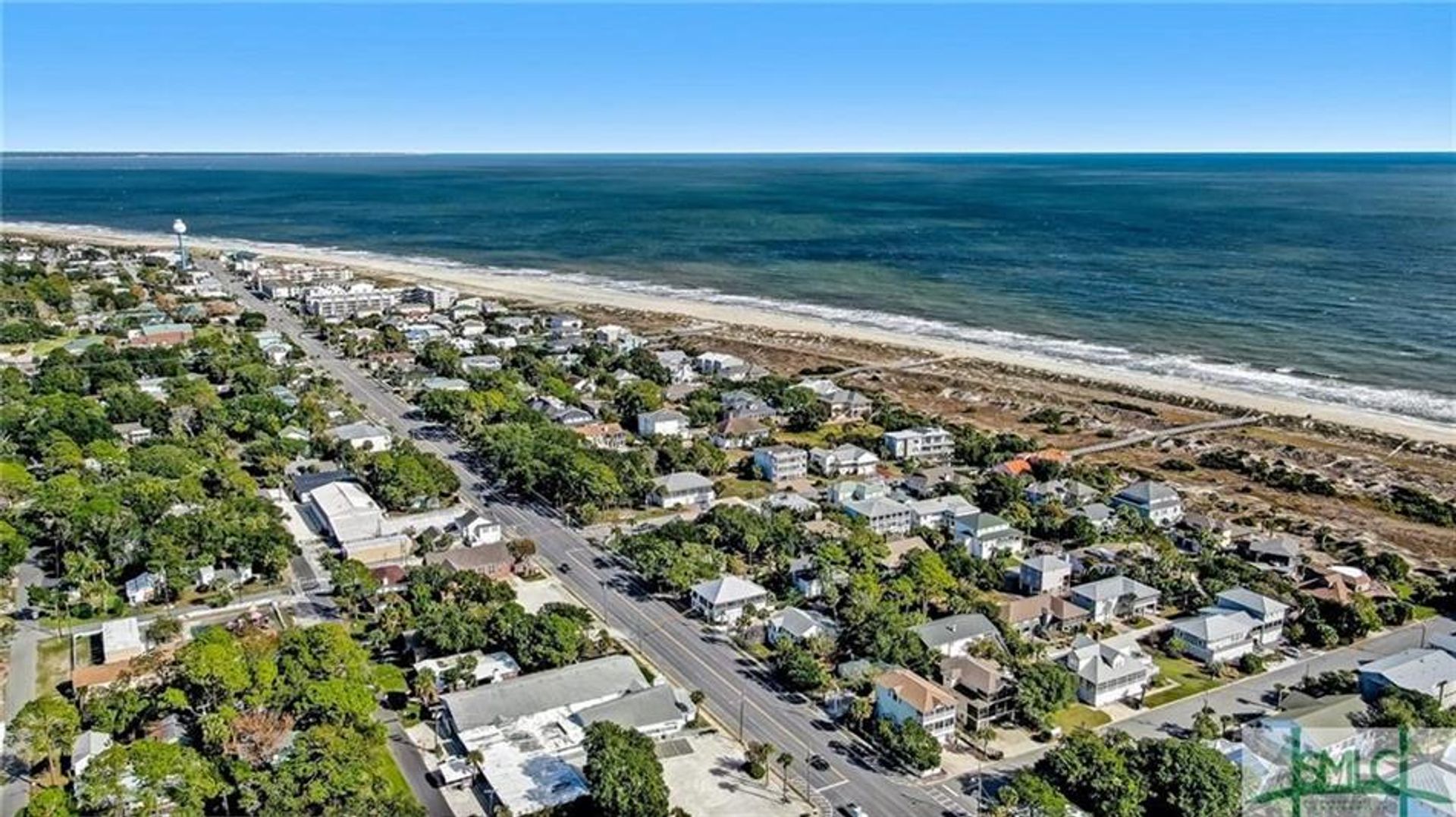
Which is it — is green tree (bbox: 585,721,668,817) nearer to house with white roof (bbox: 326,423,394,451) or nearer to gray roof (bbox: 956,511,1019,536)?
gray roof (bbox: 956,511,1019,536)

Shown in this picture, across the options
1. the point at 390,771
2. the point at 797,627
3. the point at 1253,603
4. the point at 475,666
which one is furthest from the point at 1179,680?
the point at 390,771

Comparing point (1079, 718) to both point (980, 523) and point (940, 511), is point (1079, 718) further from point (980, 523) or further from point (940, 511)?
point (940, 511)

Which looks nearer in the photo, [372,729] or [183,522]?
[372,729]

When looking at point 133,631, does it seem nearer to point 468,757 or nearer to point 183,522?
point 183,522

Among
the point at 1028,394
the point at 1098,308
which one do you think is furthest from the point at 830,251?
the point at 1028,394

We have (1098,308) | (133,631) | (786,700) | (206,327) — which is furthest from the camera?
(1098,308)

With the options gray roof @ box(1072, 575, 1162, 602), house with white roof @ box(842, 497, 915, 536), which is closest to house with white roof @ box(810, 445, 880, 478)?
house with white roof @ box(842, 497, 915, 536)

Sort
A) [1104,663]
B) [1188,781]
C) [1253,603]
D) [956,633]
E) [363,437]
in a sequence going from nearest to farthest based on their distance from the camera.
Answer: [1188,781] → [1104,663] → [956,633] → [1253,603] → [363,437]
